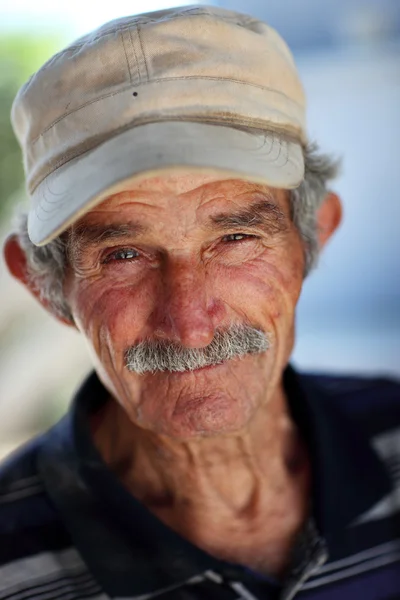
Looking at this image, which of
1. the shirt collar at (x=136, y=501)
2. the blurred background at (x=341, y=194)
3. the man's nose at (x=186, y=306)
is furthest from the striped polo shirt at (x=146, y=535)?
the blurred background at (x=341, y=194)

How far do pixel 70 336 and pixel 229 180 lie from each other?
7.68 feet

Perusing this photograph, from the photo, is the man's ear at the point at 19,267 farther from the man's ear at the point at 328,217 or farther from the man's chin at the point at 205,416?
the man's ear at the point at 328,217

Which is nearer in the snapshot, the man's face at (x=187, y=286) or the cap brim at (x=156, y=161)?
the cap brim at (x=156, y=161)

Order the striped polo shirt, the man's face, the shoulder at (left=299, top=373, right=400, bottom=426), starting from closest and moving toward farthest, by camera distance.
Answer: the man's face, the striped polo shirt, the shoulder at (left=299, top=373, right=400, bottom=426)

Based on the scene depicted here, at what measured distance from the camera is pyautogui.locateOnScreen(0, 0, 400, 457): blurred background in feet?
9.63

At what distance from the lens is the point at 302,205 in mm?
1373

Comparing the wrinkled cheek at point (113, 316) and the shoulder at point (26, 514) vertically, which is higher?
the wrinkled cheek at point (113, 316)

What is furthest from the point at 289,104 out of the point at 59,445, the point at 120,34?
the point at 59,445

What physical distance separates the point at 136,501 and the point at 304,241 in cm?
62

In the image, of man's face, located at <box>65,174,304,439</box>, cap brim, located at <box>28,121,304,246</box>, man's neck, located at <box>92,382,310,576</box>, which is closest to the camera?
cap brim, located at <box>28,121,304,246</box>

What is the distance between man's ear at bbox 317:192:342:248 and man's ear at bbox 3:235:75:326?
1.94 feet

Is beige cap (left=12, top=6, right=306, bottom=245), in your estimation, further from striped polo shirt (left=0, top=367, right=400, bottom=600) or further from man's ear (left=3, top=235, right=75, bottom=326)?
striped polo shirt (left=0, top=367, right=400, bottom=600)

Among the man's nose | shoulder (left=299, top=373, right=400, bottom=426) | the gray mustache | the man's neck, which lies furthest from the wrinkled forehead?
shoulder (left=299, top=373, right=400, bottom=426)

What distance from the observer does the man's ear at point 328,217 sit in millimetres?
1522
